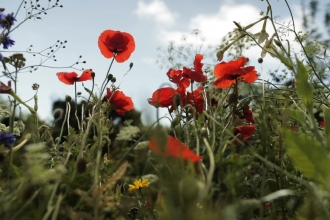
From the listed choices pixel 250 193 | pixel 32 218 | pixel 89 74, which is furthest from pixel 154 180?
pixel 89 74

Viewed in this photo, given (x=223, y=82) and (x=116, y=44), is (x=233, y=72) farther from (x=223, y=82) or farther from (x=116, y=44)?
(x=116, y=44)

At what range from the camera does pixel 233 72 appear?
1.33 metres

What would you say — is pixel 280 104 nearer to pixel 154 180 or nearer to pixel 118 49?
pixel 118 49

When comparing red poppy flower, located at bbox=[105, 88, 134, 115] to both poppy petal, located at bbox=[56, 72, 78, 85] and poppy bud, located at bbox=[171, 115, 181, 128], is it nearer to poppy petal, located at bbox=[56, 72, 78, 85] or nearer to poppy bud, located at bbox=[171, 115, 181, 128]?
poppy petal, located at bbox=[56, 72, 78, 85]

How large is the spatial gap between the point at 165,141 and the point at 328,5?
154 inches

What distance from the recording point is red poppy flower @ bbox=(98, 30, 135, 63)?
1.58m

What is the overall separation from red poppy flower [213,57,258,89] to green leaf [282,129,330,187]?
57 centimetres

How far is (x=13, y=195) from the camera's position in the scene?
0.80m

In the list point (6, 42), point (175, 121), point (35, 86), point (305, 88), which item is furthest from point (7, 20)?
point (305, 88)

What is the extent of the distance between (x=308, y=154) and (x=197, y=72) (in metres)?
0.62

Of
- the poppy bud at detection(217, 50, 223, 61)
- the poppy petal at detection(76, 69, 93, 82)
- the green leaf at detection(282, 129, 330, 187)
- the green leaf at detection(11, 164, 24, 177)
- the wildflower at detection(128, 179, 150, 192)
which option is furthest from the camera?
the poppy petal at detection(76, 69, 93, 82)

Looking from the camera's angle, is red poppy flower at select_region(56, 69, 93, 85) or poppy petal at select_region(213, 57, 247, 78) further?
red poppy flower at select_region(56, 69, 93, 85)

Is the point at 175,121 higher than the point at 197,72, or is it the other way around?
the point at 197,72

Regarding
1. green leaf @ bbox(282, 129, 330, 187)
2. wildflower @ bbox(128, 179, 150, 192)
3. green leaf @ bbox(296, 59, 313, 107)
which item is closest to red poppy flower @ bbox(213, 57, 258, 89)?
wildflower @ bbox(128, 179, 150, 192)
